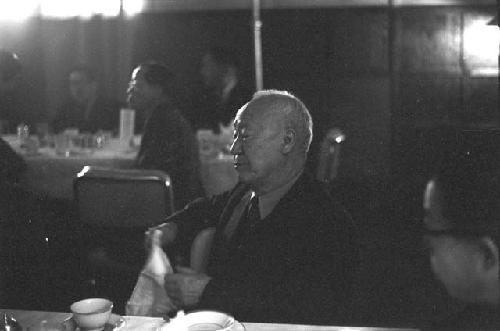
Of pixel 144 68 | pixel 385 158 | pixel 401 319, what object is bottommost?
pixel 401 319

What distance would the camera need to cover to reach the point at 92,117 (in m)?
5.41

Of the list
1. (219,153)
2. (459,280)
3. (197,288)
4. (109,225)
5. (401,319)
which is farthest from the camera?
(219,153)

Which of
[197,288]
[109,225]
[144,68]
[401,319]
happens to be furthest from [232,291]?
[144,68]

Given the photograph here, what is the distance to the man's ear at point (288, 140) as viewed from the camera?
1.95 metres

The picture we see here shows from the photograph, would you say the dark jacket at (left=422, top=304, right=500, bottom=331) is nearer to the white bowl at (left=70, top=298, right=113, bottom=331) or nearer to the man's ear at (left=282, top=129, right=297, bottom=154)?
the white bowl at (left=70, top=298, right=113, bottom=331)

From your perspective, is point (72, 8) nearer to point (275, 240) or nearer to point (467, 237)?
point (275, 240)

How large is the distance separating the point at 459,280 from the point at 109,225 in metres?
1.94

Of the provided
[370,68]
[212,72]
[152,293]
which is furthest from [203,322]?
[370,68]

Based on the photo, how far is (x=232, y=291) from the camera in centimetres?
175

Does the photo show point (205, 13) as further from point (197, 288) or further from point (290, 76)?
point (197, 288)

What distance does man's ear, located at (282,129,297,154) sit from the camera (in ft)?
6.38

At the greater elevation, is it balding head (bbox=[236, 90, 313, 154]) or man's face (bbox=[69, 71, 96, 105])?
man's face (bbox=[69, 71, 96, 105])

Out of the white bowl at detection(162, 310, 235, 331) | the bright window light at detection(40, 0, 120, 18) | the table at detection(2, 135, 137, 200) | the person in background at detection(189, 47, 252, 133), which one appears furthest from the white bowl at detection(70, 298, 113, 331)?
the bright window light at detection(40, 0, 120, 18)

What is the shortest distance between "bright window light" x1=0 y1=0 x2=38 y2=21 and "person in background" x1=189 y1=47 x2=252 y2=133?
286 centimetres
